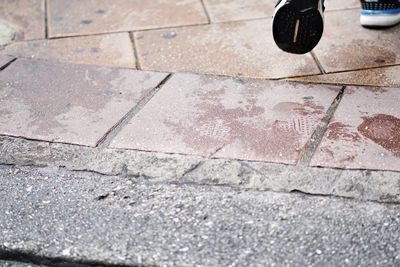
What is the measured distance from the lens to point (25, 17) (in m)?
2.50

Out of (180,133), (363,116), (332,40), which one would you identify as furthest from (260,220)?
(332,40)

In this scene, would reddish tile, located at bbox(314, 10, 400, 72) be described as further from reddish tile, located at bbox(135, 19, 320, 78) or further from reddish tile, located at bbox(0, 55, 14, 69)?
reddish tile, located at bbox(0, 55, 14, 69)

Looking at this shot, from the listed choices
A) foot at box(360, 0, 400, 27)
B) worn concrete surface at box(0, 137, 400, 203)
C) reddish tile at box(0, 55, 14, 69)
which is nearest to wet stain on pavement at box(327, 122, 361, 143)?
worn concrete surface at box(0, 137, 400, 203)

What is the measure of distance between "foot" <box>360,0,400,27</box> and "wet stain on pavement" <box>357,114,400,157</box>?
625mm

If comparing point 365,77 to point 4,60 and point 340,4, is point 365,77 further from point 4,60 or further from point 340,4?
point 4,60

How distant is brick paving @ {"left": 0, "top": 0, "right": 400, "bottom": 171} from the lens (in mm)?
1652

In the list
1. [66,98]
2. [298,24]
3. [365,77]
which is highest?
[298,24]

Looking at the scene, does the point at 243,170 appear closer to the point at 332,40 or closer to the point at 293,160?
the point at 293,160

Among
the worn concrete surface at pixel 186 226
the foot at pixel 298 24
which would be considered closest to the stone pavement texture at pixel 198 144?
the worn concrete surface at pixel 186 226

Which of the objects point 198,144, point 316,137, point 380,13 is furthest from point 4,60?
point 380,13

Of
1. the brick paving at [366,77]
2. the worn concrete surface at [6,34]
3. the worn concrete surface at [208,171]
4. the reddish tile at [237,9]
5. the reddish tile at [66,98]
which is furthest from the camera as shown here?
the reddish tile at [237,9]

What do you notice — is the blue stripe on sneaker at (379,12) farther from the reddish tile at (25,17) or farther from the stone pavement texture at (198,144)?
the reddish tile at (25,17)

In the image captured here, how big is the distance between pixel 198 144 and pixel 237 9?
3.35 feet

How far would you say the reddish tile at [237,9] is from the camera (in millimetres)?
2420
